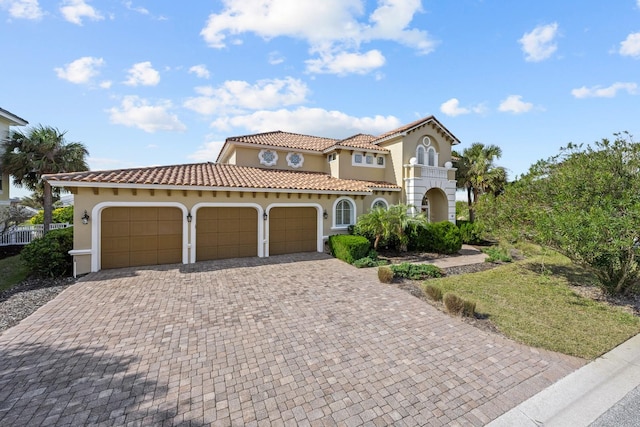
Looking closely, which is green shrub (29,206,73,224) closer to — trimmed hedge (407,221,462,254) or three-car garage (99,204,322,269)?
three-car garage (99,204,322,269)

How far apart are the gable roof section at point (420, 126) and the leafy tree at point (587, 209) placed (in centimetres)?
949

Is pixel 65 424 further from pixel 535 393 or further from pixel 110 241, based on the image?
pixel 110 241

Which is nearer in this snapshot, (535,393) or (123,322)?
(535,393)

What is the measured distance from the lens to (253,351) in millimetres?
5621

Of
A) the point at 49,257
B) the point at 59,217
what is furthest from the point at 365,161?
the point at 59,217

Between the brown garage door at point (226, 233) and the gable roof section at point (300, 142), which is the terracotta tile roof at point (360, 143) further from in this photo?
the brown garage door at point (226, 233)

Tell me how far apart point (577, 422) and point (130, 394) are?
22.7 ft

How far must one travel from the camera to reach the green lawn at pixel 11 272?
10625mm

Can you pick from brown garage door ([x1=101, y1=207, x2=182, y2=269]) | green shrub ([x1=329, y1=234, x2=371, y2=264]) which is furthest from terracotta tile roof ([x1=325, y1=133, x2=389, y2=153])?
brown garage door ([x1=101, y1=207, x2=182, y2=269])

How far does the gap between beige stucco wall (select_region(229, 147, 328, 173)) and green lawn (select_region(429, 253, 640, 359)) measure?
13013mm

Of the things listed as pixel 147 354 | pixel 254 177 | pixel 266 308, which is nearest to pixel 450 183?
pixel 254 177

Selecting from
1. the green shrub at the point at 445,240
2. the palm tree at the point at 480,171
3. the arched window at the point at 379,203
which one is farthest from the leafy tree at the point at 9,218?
the palm tree at the point at 480,171

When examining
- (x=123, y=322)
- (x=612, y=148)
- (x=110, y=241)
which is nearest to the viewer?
(x=123, y=322)

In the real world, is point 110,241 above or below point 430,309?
above
